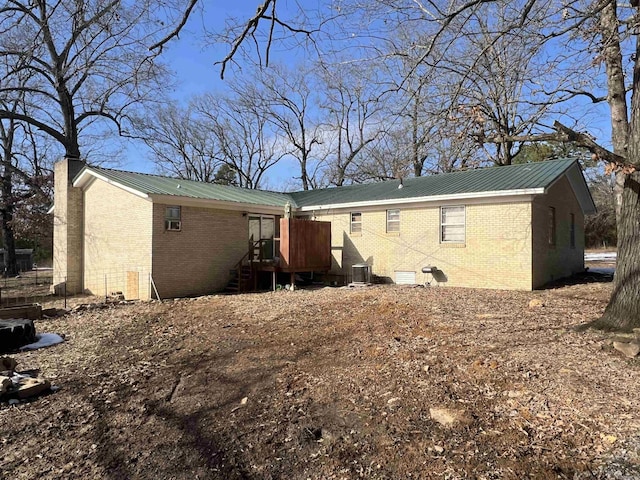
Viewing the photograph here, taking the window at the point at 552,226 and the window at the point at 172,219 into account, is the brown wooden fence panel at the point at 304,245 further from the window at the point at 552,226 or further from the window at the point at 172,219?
the window at the point at 552,226

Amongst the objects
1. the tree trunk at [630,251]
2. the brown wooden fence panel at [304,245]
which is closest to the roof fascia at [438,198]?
the brown wooden fence panel at [304,245]

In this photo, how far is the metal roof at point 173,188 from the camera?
43.9 ft

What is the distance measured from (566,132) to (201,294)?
1145 centimetres

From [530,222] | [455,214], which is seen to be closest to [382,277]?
[455,214]

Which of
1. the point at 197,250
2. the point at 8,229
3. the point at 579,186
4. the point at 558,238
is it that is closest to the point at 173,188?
the point at 197,250

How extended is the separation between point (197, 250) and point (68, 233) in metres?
5.71

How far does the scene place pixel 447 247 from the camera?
13734 mm

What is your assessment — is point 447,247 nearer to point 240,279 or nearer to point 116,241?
point 240,279

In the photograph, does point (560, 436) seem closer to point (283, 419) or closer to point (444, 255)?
point (283, 419)

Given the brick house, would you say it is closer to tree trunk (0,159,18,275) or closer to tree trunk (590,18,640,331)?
tree trunk (590,18,640,331)

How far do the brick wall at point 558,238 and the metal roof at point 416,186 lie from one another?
68 centimetres

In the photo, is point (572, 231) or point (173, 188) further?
point (572, 231)

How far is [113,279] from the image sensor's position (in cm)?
1424

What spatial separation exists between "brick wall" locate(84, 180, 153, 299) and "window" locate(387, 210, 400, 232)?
8.15 m
